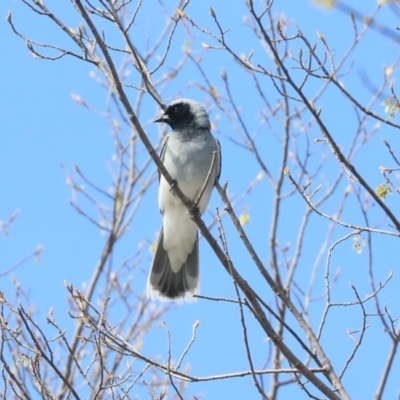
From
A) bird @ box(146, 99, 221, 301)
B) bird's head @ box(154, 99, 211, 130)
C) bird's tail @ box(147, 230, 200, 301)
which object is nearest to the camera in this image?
bird @ box(146, 99, 221, 301)

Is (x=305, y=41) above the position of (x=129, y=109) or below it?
above

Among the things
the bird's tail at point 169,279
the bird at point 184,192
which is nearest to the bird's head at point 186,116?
the bird at point 184,192

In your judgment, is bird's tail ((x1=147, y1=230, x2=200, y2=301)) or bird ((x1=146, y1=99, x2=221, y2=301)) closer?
bird ((x1=146, y1=99, x2=221, y2=301))

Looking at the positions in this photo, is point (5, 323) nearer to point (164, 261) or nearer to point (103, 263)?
point (164, 261)

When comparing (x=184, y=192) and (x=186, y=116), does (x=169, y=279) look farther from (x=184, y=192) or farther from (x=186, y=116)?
(x=186, y=116)

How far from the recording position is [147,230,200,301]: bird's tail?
677cm

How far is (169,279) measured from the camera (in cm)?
682

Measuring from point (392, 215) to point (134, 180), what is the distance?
18.8 feet

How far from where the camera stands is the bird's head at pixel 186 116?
662 centimetres

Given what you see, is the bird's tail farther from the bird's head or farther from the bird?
the bird's head

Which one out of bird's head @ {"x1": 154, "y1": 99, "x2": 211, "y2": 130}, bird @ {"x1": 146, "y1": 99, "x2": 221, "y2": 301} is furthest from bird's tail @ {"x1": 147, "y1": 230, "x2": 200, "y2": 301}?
bird's head @ {"x1": 154, "y1": 99, "x2": 211, "y2": 130}

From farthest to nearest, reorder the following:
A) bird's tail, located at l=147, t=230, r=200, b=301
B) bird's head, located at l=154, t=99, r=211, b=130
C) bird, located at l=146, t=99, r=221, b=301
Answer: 1. bird's tail, located at l=147, t=230, r=200, b=301
2. bird's head, located at l=154, t=99, r=211, b=130
3. bird, located at l=146, t=99, r=221, b=301

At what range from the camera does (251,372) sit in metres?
3.56

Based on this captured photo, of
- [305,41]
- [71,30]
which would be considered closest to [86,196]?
[71,30]
